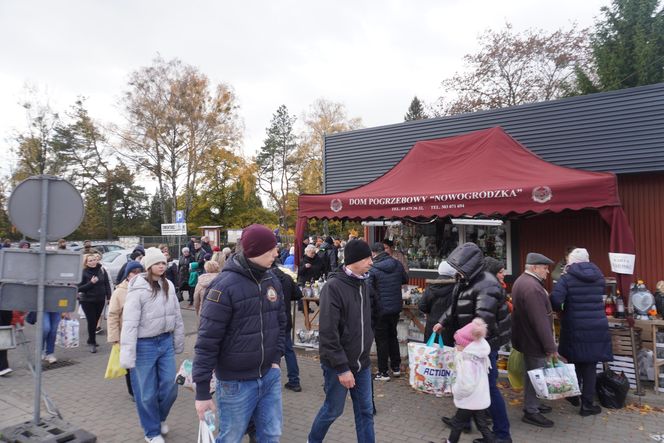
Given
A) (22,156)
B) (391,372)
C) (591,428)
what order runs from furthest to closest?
(22,156) < (391,372) < (591,428)

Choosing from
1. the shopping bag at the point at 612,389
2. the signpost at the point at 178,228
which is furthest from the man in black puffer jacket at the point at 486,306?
the signpost at the point at 178,228

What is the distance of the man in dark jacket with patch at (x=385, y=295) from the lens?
580cm

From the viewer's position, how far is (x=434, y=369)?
413 centimetres

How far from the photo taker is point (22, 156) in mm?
30531

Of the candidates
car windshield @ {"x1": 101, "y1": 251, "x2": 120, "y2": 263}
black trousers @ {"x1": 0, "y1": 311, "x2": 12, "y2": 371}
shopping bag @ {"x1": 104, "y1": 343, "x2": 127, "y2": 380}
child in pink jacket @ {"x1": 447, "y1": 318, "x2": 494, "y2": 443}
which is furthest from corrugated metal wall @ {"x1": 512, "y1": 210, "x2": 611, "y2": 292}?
car windshield @ {"x1": 101, "y1": 251, "x2": 120, "y2": 263}

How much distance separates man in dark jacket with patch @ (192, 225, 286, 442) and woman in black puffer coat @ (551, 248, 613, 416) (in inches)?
137

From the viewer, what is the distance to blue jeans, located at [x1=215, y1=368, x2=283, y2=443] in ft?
9.11

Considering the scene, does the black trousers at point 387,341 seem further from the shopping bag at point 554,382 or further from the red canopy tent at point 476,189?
the shopping bag at point 554,382

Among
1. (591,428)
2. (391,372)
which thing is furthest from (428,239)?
(591,428)

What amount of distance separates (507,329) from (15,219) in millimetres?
4722

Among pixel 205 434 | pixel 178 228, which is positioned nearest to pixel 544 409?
pixel 205 434

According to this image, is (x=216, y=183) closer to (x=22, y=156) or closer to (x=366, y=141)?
(x=22, y=156)

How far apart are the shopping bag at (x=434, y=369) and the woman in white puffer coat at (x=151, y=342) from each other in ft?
7.46

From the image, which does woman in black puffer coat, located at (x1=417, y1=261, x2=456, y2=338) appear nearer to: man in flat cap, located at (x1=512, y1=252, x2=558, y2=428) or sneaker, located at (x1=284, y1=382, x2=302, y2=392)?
man in flat cap, located at (x1=512, y1=252, x2=558, y2=428)
